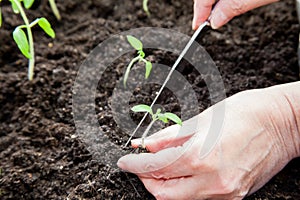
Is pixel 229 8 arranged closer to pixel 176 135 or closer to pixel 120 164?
pixel 176 135

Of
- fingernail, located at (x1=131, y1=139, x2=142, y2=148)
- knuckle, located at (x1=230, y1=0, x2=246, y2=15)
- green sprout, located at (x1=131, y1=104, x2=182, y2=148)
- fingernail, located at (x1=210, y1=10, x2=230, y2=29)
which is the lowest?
fingernail, located at (x1=131, y1=139, x2=142, y2=148)

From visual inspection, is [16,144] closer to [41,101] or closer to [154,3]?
[41,101]

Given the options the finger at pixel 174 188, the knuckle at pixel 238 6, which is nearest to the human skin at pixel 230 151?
the finger at pixel 174 188

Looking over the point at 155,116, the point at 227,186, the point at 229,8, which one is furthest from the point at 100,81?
the point at 227,186

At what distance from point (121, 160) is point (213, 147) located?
0.23 m

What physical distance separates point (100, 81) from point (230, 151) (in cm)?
55

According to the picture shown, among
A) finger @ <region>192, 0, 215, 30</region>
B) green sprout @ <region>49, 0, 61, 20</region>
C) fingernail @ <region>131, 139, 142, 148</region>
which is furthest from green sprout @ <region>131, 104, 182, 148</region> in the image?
green sprout @ <region>49, 0, 61, 20</region>

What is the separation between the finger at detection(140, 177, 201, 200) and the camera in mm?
1188

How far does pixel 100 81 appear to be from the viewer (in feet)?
5.19

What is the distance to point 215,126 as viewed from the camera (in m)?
1.20

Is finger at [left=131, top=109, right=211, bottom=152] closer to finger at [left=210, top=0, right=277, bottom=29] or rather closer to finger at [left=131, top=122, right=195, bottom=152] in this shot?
finger at [left=131, top=122, right=195, bottom=152]

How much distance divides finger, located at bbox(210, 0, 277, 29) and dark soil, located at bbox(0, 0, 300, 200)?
23cm

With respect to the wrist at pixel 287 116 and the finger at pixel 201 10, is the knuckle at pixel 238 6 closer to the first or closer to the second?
the finger at pixel 201 10

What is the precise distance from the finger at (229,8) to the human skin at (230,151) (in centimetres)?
22
